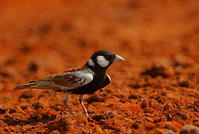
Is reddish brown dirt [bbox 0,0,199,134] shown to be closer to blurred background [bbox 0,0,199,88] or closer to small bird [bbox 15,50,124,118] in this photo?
blurred background [bbox 0,0,199,88]

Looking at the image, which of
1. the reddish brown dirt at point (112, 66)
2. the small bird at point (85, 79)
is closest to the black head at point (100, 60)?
the small bird at point (85, 79)

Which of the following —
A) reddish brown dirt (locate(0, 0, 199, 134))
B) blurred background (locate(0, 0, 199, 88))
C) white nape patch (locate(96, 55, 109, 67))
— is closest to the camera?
reddish brown dirt (locate(0, 0, 199, 134))

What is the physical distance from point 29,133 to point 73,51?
828cm

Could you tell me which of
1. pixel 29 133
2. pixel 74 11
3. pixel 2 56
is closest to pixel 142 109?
pixel 29 133

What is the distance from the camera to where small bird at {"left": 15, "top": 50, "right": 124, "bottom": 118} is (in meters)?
5.91

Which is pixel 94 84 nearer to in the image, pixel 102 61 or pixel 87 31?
pixel 102 61

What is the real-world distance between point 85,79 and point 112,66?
5.52 metres

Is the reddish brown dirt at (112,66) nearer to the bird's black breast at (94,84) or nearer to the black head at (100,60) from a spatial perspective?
the bird's black breast at (94,84)

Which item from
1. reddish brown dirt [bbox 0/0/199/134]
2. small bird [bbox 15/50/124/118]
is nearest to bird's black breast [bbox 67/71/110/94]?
small bird [bbox 15/50/124/118]

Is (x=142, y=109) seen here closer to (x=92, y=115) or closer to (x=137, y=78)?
(x=92, y=115)

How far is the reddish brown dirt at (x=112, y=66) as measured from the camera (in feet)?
19.1

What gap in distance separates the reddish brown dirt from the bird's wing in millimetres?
591

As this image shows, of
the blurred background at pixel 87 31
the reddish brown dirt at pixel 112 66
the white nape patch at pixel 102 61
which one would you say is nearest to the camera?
the reddish brown dirt at pixel 112 66

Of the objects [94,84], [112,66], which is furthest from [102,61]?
[112,66]
